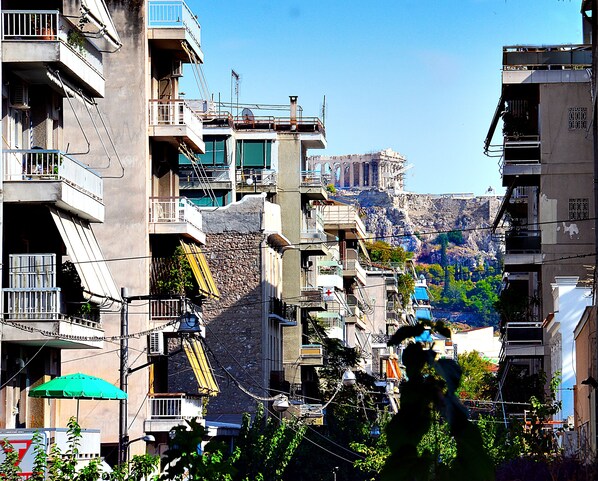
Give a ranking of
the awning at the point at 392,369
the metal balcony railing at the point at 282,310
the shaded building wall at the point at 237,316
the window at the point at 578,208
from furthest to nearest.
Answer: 1. the awning at the point at 392,369
2. the metal balcony railing at the point at 282,310
3. the shaded building wall at the point at 237,316
4. the window at the point at 578,208

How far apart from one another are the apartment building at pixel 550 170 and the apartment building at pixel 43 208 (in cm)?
2281

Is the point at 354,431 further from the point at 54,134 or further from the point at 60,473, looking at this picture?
the point at 60,473

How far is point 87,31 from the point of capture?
111 ft

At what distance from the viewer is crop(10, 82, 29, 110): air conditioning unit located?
98.8 ft

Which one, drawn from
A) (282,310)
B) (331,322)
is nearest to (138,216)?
(282,310)

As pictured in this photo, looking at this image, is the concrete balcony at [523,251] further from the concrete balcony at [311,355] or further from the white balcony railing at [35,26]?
the white balcony railing at [35,26]

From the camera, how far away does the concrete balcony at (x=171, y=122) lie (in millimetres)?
44000

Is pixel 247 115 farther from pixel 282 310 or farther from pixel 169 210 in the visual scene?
pixel 169 210

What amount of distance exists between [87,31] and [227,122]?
1432 inches

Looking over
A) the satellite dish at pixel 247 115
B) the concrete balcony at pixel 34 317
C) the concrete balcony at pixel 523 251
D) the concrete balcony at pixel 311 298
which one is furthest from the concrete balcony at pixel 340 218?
the concrete balcony at pixel 34 317

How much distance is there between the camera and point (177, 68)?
152 ft

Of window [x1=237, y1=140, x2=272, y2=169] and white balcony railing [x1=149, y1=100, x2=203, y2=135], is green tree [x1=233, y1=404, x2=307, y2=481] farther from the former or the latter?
window [x1=237, y1=140, x2=272, y2=169]

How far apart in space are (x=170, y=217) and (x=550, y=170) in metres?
15.1

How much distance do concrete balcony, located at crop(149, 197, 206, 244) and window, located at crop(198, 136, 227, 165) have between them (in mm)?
23879
